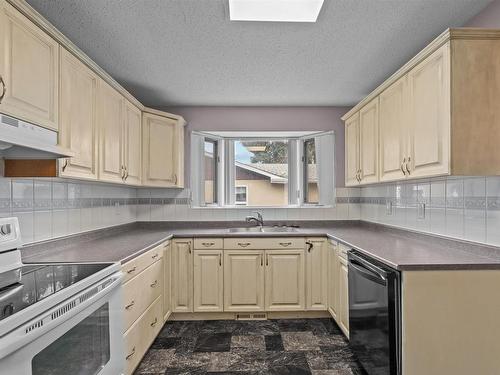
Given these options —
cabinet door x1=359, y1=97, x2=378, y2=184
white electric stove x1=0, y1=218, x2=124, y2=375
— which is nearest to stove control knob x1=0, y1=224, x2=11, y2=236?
white electric stove x1=0, y1=218, x2=124, y2=375

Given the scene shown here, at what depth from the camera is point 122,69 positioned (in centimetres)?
278

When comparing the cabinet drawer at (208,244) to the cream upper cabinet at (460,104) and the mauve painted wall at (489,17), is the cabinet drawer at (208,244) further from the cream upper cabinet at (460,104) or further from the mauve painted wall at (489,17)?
the mauve painted wall at (489,17)

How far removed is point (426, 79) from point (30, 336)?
2329 millimetres

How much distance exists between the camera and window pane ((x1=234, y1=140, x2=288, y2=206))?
13.4ft

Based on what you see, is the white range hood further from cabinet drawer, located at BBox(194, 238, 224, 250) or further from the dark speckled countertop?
cabinet drawer, located at BBox(194, 238, 224, 250)

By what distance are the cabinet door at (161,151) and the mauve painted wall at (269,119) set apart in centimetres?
32

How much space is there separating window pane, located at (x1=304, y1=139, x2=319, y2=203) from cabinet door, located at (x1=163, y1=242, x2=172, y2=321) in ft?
5.96

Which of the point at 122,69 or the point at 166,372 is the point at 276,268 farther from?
the point at 122,69

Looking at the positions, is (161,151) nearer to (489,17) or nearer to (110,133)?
(110,133)

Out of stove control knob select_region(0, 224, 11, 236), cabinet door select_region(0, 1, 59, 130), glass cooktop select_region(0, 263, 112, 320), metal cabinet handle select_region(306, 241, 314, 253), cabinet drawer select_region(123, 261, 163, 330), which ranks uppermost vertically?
cabinet door select_region(0, 1, 59, 130)

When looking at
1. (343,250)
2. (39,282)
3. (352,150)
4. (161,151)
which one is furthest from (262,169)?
(39,282)

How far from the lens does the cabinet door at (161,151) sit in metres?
3.38

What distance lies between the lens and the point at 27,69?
5.09ft

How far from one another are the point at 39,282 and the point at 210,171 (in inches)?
107
